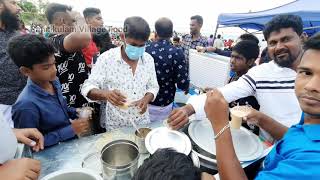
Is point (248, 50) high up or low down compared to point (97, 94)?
up

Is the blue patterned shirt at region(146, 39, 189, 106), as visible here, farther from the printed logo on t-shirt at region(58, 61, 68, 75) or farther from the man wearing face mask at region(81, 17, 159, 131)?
the printed logo on t-shirt at region(58, 61, 68, 75)

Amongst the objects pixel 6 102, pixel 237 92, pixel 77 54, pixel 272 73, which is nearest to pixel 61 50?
pixel 77 54

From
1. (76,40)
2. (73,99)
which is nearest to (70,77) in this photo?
(73,99)

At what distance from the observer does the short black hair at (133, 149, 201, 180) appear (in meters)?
0.65

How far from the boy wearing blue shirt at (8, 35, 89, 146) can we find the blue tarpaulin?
5.13 m

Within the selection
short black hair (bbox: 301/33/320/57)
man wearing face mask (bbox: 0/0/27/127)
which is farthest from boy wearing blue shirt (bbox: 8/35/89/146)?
short black hair (bbox: 301/33/320/57)

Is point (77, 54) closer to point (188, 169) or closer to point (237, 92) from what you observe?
point (237, 92)

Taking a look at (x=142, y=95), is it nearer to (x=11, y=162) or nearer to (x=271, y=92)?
(x=271, y=92)

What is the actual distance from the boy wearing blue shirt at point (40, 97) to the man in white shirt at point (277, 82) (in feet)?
2.89

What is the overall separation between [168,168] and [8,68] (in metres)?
2.31

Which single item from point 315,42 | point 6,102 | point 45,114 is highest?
point 315,42

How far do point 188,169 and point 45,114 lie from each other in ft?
4.10

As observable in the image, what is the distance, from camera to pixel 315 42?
3.06ft

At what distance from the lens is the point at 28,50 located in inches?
61.2
